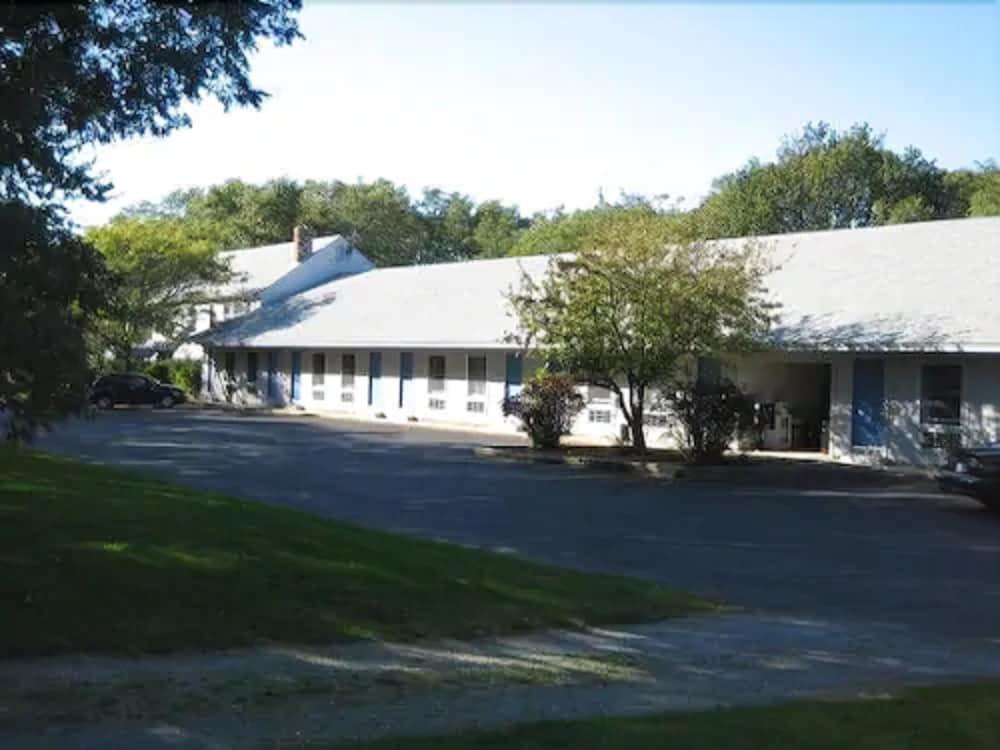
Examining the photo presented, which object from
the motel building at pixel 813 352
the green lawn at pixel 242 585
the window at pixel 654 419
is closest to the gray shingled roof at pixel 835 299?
the motel building at pixel 813 352

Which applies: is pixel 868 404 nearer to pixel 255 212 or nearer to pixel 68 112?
pixel 68 112

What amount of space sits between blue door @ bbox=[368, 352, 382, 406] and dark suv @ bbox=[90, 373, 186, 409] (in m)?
8.88

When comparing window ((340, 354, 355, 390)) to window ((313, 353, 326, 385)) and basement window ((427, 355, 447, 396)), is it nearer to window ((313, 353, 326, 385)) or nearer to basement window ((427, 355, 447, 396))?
window ((313, 353, 326, 385))

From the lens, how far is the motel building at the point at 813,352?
26.1 m

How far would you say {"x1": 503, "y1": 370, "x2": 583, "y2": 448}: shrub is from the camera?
28953 millimetres

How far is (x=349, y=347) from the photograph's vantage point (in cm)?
4353

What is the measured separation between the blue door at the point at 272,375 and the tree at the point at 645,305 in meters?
26.6

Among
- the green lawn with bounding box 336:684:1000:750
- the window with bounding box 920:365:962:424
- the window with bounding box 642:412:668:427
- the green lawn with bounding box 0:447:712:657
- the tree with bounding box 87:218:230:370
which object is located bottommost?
the green lawn with bounding box 336:684:1000:750

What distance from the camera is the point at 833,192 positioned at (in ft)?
197

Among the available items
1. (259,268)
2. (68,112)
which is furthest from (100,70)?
(259,268)

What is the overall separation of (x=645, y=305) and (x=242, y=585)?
1628cm

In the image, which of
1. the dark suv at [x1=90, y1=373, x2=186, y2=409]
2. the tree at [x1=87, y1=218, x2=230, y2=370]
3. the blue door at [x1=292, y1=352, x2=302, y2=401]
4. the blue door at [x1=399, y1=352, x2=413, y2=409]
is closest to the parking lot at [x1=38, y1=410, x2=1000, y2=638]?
the blue door at [x1=399, y1=352, x2=413, y2=409]

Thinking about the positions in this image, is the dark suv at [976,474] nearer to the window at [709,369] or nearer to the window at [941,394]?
the window at [941,394]

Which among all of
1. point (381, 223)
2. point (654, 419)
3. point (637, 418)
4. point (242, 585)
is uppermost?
point (381, 223)
